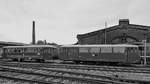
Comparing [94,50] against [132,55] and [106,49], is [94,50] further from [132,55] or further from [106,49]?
[132,55]

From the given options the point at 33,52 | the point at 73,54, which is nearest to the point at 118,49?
the point at 73,54

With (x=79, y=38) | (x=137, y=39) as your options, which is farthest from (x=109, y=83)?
(x=79, y=38)

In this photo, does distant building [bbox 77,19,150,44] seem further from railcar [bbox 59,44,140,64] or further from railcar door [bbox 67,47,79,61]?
railcar door [bbox 67,47,79,61]

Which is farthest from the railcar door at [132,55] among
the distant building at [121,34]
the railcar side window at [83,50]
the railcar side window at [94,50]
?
the distant building at [121,34]

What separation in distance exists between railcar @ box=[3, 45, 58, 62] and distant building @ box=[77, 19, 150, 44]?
48.5 ft

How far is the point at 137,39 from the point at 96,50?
17.6 meters

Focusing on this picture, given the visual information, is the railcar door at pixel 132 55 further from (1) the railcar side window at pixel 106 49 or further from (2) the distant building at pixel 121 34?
(2) the distant building at pixel 121 34

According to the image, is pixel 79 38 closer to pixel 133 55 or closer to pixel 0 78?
pixel 133 55

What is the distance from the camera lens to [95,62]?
2248 centimetres

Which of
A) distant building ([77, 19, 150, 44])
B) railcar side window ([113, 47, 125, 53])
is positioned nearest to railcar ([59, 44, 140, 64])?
railcar side window ([113, 47, 125, 53])

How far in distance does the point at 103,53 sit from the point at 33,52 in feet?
37.4

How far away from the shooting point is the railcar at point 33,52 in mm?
24891

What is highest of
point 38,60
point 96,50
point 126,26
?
point 126,26

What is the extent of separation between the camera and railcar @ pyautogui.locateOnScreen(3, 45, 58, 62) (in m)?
24.9
